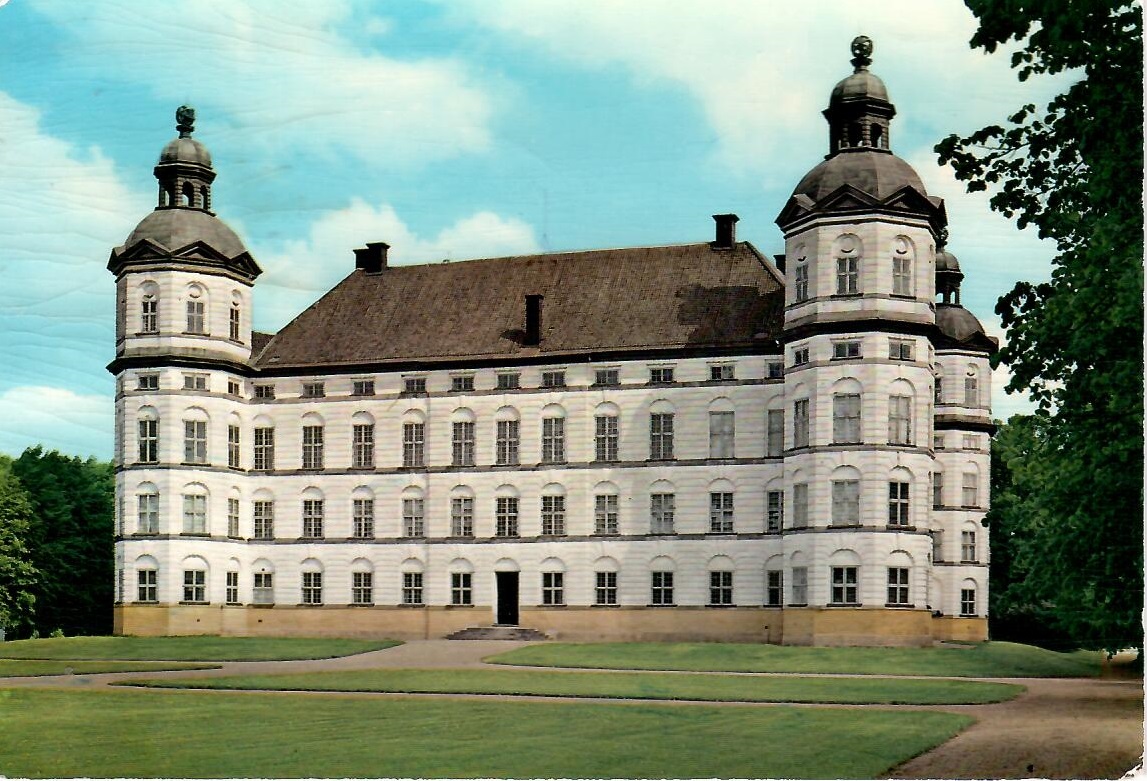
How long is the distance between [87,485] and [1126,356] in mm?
67410

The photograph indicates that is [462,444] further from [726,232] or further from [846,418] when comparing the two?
[846,418]

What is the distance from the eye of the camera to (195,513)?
236 feet

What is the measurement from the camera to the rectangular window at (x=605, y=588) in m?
70.4

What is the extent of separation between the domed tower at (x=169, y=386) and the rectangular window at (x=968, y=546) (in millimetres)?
32997

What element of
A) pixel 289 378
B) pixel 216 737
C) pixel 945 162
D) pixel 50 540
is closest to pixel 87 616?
pixel 50 540

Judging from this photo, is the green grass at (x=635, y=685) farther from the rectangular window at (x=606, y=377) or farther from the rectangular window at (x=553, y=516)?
the rectangular window at (x=606, y=377)

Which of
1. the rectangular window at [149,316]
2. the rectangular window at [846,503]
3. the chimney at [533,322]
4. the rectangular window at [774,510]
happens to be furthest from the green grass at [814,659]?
the rectangular window at [149,316]

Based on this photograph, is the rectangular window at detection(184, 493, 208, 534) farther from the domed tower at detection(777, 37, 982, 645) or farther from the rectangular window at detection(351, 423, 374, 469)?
the domed tower at detection(777, 37, 982, 645)

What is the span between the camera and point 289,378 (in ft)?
245

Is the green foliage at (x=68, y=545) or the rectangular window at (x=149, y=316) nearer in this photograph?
the rectangular window at (x=149, y=316)

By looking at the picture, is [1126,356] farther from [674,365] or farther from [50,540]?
[50,540]

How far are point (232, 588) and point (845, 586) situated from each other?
88.1 ft

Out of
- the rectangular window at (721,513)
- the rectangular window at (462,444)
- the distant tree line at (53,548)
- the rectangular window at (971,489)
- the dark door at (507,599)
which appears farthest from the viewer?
the rectangular window at (971,489)

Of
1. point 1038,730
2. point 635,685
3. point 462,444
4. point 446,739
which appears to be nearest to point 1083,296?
point 1038,730
